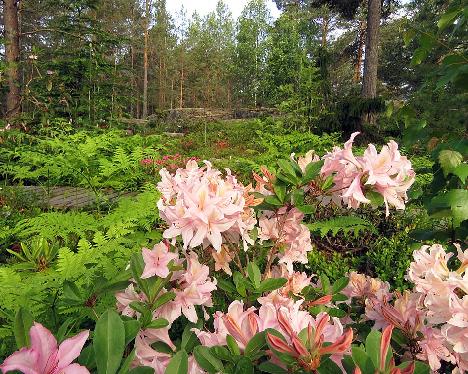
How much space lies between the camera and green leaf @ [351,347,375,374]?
583 mm

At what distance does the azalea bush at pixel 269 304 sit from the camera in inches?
23.0

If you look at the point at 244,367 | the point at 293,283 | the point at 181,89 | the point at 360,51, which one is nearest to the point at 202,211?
the point at 244,367

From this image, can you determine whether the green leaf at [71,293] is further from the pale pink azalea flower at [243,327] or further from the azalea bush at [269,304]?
the pale pink azalea flower at [243,327]

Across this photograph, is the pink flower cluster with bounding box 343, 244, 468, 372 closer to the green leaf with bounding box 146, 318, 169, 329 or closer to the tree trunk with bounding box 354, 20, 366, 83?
the green leaf with bounding box 146, 318, 169, 329

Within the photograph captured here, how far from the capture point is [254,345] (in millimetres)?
668

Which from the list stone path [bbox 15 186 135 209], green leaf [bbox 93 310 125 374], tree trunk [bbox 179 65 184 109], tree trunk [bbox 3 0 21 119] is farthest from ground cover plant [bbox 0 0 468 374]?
tree trunk [bbox 179 65 184 109]

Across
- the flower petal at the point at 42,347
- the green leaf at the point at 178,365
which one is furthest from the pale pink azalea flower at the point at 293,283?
the flower petal at the point at 42,347

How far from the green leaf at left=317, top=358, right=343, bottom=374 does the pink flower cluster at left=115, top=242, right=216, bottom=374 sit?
1.15 feet

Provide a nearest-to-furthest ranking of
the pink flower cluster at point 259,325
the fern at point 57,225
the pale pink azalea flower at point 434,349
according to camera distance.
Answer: the pink flower cluster at point 259,325 → the pale pink azalea flower at point 434,349 → the fern at point 57,225

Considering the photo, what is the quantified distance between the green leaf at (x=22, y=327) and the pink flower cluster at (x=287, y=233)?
70cm

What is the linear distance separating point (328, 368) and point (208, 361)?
0.19 meters

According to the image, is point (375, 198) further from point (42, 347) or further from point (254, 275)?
point (42, 347)

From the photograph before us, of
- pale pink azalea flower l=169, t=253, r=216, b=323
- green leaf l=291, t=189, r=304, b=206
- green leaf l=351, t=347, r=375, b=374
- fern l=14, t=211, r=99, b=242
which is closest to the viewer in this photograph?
green leaf l=351, t=347, r=375, b=374

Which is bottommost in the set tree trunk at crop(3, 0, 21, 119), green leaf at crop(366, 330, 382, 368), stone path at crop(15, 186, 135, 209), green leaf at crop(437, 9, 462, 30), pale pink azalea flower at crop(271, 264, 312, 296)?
stone path at crop(15, 186, 135, 209)
